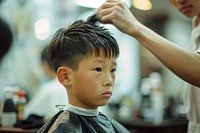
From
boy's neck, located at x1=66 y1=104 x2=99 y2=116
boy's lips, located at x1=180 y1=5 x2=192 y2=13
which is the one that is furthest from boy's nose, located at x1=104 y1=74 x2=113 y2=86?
boy's lips, located at x1=180 y1=5 x2=192 y2=13

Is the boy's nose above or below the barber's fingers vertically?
below

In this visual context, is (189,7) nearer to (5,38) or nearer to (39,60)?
(5,38)

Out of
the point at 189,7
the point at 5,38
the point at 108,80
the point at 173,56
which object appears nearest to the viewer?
the point at 173,56

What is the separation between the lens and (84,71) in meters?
1.52

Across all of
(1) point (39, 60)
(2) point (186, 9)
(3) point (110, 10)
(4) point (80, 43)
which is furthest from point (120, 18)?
(1) point (39, 60)

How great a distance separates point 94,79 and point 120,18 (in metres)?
0.27

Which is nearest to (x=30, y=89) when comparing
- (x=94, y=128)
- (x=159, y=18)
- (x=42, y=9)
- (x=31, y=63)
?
(x=31, y=63)

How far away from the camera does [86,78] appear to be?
4.97 feet

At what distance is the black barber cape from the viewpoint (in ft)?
4.95

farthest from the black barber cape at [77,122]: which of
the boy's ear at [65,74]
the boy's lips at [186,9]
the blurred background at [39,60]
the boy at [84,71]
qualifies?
the blurred background at [39,60]

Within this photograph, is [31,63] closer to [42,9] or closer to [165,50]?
[42,9]

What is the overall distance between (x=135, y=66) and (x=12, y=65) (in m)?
2.72

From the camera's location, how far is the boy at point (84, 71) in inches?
59.6

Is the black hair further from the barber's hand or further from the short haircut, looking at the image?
the barber's hand
